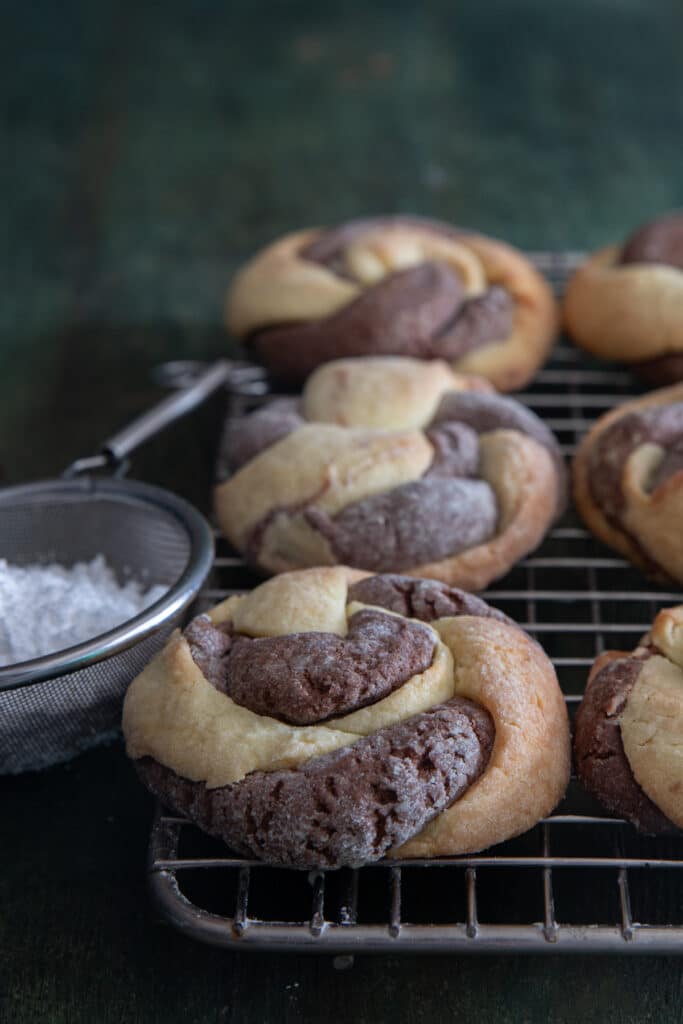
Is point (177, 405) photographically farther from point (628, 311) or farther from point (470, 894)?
point (470, 894)

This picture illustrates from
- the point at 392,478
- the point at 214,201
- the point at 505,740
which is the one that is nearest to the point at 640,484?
the point at 392,478

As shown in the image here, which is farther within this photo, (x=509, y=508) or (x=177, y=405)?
(x=177, y=405)

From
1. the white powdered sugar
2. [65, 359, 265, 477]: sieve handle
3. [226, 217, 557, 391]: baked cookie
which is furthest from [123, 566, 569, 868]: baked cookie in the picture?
[226, 217, 557, 391]: baked cookie

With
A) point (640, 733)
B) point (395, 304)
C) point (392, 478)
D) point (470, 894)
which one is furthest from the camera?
point (395, 304)

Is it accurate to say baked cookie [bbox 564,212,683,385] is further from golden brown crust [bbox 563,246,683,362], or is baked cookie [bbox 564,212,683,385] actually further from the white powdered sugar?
the white powdered sugar

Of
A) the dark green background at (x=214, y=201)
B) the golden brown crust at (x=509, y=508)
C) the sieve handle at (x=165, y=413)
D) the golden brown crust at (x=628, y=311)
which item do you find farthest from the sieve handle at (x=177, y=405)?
the golden brown crust at (x=628, y=311)

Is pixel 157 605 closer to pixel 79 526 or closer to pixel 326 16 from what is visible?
pixel 79 526

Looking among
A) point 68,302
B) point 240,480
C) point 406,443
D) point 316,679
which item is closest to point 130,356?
point 68,302

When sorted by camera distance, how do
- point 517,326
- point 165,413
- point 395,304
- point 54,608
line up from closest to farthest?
point 54,608, point 165,413, point 395,304, point 517,326
